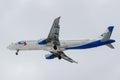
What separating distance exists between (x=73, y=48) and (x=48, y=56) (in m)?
11.9

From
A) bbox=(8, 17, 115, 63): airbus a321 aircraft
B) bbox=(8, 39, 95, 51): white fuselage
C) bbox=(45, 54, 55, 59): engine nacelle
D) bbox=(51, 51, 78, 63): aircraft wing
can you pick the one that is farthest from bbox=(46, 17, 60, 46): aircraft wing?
bbox=(45, 54, 55, 59): engine nacelle

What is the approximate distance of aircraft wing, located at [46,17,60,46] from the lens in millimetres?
159538

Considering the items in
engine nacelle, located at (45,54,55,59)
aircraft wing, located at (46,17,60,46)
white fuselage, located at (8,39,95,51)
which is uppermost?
aircraft wing, located at (46,17,60,46)

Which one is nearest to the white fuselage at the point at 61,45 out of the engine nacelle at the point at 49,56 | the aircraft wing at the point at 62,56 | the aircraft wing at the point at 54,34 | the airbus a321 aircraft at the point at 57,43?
the airbus a321 aircraft at the point at 57,43

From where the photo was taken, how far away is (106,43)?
6442 inches

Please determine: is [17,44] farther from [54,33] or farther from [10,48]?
[54,33]

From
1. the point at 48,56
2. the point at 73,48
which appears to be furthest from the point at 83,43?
the point at 48,56

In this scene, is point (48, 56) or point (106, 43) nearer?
point (106, 43)

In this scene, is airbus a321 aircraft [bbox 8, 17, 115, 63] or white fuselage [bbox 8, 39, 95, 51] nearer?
airbus a321 aircraft [bbox 8, 17, 115, 63]

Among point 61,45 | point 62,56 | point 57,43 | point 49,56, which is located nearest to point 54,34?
point 57,43

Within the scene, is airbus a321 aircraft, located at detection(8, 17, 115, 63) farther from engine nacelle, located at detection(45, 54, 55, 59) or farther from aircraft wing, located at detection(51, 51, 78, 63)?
engine nacelle, located at detection(45, 54, 55, 59)

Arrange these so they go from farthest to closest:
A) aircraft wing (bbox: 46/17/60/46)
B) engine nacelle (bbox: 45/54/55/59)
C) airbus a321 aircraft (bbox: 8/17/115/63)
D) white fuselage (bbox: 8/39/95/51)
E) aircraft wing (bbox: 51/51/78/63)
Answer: engine nacelle (bbox: 45/54/55/59)
aircraft wing (bbox: 51/51/78/63)
white fuselage (bbox: 8/39/95/51)
airbus a321 aircraft (bbox: 8/17/115/63)
aircraft wing (bbox: 46/17/60/46)

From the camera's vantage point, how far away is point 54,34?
164 metres

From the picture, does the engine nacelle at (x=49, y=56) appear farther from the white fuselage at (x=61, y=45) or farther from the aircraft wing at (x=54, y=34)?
the aircraft wing at (x=54, y=34)
